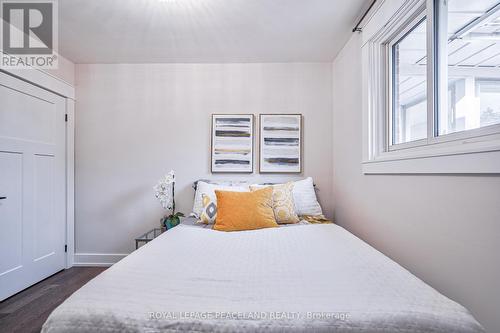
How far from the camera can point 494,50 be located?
3.69 feet

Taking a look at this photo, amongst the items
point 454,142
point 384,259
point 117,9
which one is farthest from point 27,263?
point 454,142

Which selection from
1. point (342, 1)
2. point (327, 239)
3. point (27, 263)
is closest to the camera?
point (327, 239)

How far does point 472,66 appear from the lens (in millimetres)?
1234

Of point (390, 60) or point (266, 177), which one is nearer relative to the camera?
point (390, 60)

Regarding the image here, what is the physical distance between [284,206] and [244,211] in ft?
1.31

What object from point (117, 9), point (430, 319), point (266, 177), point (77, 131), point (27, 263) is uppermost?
point (117, 9)

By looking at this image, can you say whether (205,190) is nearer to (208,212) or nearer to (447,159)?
(208,212)

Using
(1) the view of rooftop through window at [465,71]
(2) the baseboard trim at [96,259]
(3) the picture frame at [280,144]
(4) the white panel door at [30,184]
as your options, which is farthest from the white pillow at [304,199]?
(4) the white panel door at [30,184]

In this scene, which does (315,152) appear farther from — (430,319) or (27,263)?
(27,263)

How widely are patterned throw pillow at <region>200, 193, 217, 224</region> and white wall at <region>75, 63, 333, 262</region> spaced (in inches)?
23.1

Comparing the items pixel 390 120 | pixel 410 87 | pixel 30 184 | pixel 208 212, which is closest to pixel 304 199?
pixel 208 212

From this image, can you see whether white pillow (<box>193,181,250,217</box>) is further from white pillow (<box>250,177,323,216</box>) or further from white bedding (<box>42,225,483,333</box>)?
white bedding (<box>42,225,483,333</box>)

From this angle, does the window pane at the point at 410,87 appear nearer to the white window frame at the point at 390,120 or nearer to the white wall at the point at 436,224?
the white window frame at the point at 390,120

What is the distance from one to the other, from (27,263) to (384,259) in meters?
2.92
